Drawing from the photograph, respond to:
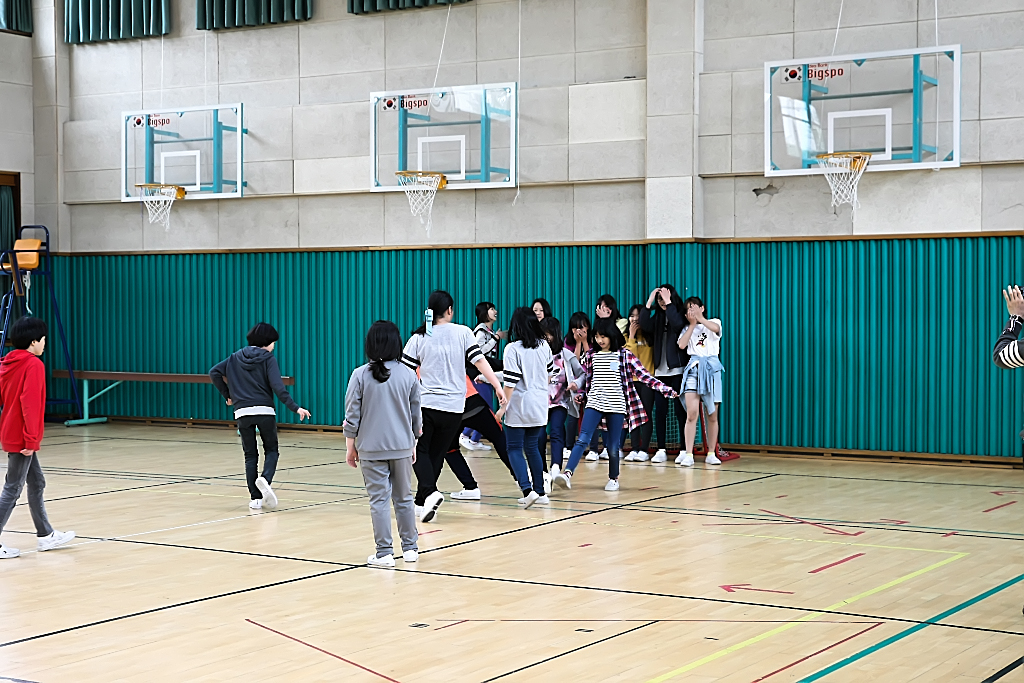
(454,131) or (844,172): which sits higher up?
(454,131)

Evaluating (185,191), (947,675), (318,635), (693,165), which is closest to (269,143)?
(185,191)

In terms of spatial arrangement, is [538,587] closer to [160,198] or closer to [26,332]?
[26,332]

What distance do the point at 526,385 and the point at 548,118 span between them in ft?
20.8

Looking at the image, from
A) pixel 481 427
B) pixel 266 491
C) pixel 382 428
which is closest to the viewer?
pixel 382 428

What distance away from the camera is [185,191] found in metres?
17.5

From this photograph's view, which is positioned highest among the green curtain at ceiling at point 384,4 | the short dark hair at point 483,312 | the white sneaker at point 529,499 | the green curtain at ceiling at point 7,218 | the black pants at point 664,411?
the green curtain at ceiling at point 384,4

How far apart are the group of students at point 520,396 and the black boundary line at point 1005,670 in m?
3.75

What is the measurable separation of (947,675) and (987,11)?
32.8 ft

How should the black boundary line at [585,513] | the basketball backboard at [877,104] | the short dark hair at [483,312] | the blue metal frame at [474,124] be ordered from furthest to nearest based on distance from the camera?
the blue metal frame at [474,124]
the short dark hair at [483,312]
the basketball backboard at [877,104]
the black boundary line at [585,513]

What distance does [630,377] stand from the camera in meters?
11.8

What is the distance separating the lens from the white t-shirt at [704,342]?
13617 mm

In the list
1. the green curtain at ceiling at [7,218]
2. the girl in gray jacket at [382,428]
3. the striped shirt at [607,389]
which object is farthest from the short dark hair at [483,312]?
the green curtain at ceiling at [7,218]

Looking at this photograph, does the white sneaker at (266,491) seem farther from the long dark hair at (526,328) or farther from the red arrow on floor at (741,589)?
the red arrow on floor at (741,589)

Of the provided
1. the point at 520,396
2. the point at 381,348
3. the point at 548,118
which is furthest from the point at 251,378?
the point at 548,118
